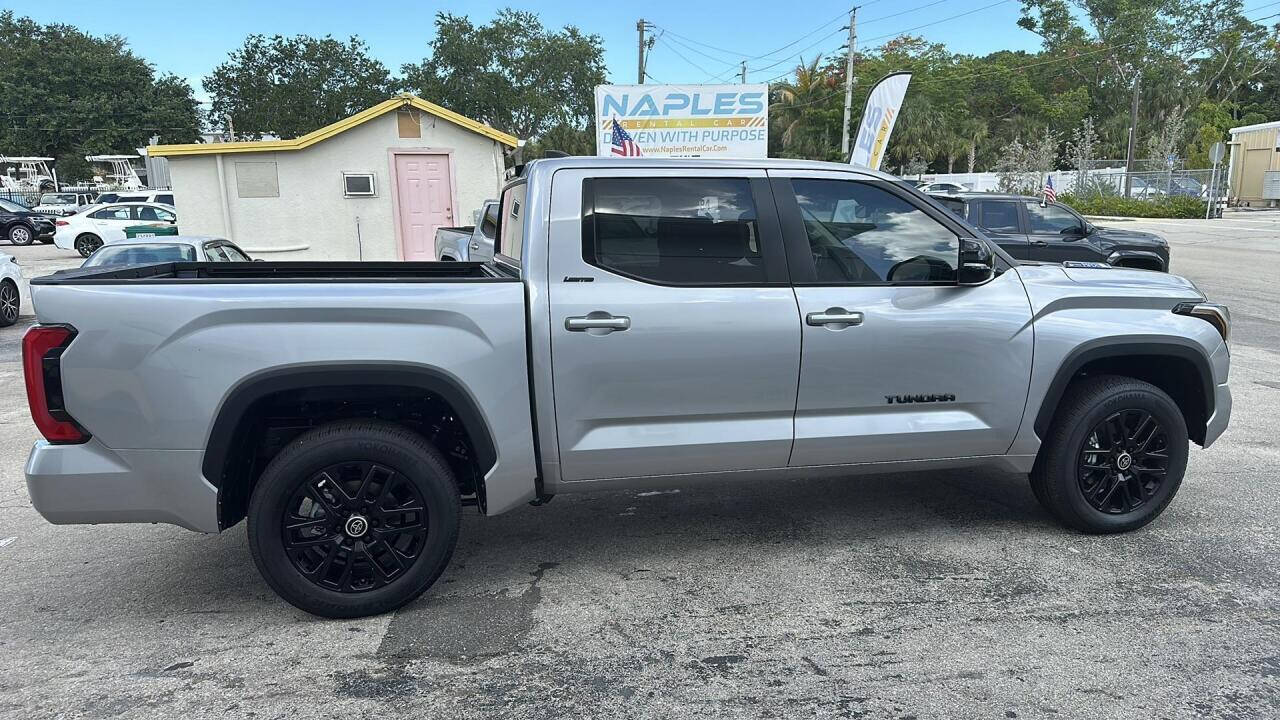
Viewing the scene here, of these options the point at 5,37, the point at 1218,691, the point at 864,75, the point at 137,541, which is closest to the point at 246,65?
the point at 5,37

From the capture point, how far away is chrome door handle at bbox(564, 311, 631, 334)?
3.39 metres

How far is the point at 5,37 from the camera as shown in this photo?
64.6 metres

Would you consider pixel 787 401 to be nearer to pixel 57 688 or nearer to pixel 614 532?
pixel 614 532

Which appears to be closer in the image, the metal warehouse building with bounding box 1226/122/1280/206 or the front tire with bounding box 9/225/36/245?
the front tire with bounding box 9/225/36/245

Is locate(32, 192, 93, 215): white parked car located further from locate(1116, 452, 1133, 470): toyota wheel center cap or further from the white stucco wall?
locate(1116, 452, 1133, 470): toyota wheel center cap

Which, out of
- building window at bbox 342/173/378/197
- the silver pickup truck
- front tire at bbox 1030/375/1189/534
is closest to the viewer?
the silver pickup truck

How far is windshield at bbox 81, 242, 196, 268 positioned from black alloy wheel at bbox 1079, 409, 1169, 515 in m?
9.51

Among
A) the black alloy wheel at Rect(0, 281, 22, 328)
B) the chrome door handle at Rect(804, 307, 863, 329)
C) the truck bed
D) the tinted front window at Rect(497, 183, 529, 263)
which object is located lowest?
the black alloy wheel at Rect(0, 281, 22, 328)

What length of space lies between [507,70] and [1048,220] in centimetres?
4688

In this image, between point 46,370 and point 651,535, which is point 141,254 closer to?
point 46,370

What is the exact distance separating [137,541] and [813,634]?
343 centimetres

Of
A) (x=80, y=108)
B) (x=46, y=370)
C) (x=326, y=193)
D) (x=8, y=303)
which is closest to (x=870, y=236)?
(x=46, y=370)

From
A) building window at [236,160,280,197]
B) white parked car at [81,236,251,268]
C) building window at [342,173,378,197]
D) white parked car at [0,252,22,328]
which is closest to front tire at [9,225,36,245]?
building window at [236,160,280,197]

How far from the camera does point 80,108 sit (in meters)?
48.6
